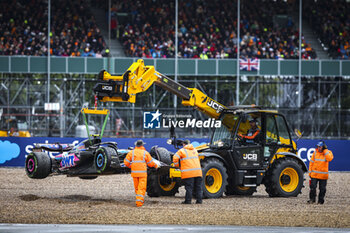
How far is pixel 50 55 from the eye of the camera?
38.6 m

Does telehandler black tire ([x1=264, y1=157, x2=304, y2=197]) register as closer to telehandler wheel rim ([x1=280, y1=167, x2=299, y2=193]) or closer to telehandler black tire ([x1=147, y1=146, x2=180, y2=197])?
telehandler wheel rim ([x1=280, y1=167, x2=299, y2=193])

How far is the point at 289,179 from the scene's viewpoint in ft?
59.0

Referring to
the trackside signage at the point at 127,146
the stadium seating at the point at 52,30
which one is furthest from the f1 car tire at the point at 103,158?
the stadium seating at the point at 52,30

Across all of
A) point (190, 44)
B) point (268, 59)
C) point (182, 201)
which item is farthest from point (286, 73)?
point (182, 201)

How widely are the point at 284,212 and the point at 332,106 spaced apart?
25.3 meters

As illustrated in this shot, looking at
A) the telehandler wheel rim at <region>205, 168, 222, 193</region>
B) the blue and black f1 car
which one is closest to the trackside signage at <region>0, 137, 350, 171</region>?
the blue and black f1 car

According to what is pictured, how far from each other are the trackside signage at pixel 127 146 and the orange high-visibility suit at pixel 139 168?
11.4m

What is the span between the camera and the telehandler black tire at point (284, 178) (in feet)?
57.8

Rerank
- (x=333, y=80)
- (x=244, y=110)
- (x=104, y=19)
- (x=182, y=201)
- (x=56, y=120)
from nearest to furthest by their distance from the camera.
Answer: (x=182, y=201) < (x=244, y=110) < (x=56, y=120) < (x=333, y=80) < (x=104, y=19)

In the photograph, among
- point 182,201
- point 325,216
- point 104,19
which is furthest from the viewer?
point 104,19

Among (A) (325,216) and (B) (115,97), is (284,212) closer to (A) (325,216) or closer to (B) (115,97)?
(A) (325,216)

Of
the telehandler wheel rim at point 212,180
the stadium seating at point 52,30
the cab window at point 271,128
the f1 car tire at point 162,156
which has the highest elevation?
the stadium seating at point 52,30

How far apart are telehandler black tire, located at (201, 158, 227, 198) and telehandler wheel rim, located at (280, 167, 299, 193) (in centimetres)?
207

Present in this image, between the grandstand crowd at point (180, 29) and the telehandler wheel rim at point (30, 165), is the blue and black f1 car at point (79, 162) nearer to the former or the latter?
the telehandler wheel rim at point (30, 165)
